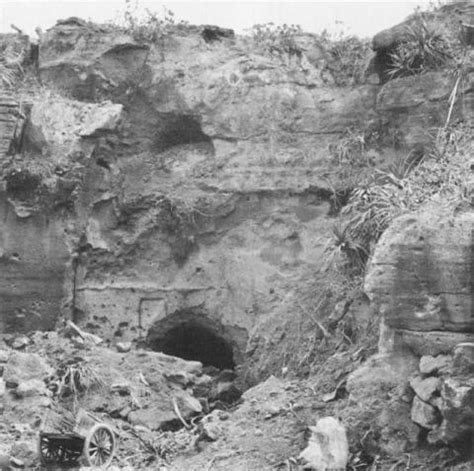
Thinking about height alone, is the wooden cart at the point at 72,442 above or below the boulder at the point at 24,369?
below

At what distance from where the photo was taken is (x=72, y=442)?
37.8 ft

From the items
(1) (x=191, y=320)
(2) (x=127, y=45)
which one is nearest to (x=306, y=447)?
(1) (x=191, y=320)

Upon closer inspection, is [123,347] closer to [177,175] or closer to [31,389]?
[31,389]

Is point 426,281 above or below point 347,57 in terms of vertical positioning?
below

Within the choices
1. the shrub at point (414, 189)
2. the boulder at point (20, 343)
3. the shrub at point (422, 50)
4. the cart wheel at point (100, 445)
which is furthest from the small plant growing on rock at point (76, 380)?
the shrub at point (422, 50)

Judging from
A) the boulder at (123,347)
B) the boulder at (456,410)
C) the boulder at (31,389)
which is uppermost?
the boulder at (123,347)

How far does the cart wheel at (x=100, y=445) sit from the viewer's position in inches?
451

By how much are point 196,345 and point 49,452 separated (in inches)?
253

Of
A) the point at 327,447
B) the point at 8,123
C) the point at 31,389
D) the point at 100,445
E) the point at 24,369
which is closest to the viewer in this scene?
the point at 327,447

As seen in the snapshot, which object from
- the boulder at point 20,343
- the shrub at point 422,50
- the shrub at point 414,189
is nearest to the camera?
the shrub at point 414,189

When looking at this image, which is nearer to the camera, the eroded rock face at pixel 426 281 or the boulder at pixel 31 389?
the eroded rock face at pixel 426 281

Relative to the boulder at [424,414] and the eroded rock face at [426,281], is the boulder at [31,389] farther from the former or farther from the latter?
the boulder at [424,414]

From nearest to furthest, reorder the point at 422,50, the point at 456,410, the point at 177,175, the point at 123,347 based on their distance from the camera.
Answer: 1. the point at 456,410
2. the point at 123,347
3. the point at 422,50
4. the point at 177,175

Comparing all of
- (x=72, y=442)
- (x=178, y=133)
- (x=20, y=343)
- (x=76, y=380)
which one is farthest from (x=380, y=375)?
(x=178, y=133)
